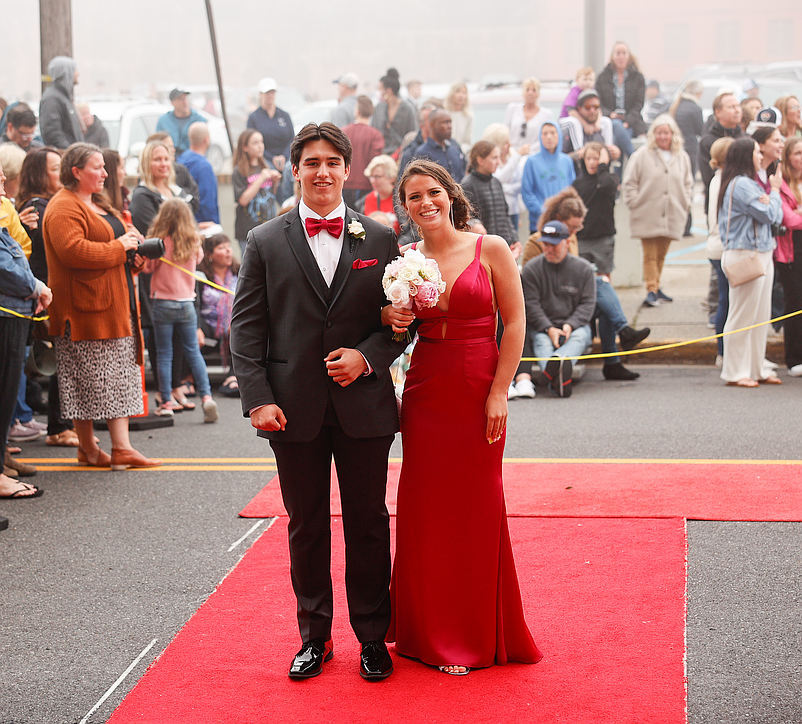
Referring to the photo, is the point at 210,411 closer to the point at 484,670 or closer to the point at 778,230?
the point at 484,670

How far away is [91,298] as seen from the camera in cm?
682

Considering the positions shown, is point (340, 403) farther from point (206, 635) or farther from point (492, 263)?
point (206, 635)

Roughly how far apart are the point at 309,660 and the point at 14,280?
369 cm

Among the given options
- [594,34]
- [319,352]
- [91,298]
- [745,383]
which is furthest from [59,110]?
[319,352]

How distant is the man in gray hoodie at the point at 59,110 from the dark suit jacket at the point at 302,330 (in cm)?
801

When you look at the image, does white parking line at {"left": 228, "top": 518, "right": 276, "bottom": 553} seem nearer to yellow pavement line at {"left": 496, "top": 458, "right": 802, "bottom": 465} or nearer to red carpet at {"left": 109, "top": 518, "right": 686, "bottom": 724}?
red carpet at {"left": 109, "top": 518, "right": 686, "bottom": 724}

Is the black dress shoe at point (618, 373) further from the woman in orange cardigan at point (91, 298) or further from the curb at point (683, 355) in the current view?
the woman in orange cardigan at point (91, 298)

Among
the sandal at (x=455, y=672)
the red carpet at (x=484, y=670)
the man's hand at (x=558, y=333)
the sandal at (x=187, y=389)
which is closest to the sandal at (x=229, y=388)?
the sandal at (x=187, y=389)

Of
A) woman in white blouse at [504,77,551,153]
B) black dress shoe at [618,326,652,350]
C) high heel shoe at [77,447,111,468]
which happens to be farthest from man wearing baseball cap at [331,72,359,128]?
high heel shoe at [77,447,111,468]

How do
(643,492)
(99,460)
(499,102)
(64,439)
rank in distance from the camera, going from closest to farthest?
(643,492)
(99,460)
(64,439)
(499,102)

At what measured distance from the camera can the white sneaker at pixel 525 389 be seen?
9.27 meters

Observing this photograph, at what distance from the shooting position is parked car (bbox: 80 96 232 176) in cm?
1491

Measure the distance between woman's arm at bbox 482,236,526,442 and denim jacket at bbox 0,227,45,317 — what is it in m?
3.72

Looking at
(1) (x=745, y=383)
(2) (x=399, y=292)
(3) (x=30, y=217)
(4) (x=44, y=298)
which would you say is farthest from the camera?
(1) (x=745, y=383)
